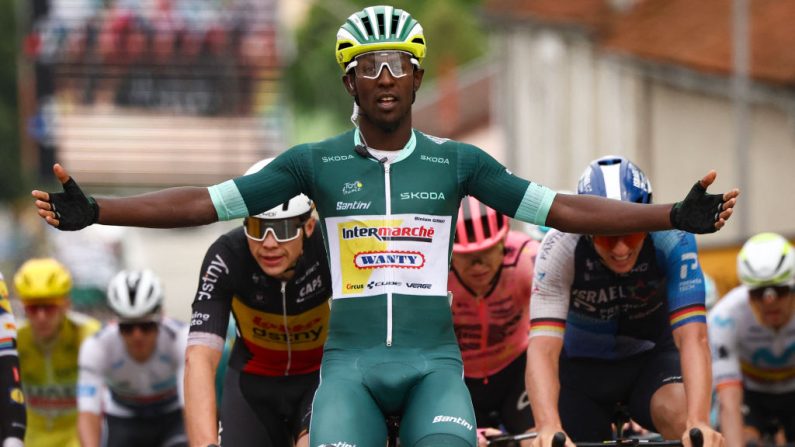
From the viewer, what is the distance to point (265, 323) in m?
9.29

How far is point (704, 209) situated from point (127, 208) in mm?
2338

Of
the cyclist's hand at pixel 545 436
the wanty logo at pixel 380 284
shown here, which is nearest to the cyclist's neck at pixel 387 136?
the wanty logo at pixel 380 284

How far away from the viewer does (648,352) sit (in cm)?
948

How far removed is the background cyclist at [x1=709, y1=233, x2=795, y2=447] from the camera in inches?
468

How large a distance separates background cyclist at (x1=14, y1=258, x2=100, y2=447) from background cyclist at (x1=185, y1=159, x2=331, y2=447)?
4.04 m

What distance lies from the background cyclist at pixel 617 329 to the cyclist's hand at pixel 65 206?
2338mm

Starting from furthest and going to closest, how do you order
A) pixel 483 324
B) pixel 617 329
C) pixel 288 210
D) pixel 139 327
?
pixel 139 327
pixel 483 324
pixel 617 329
pixel 288 210

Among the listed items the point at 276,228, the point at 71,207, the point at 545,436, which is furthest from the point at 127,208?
the point at 545,436

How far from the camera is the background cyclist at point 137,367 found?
12570 mm

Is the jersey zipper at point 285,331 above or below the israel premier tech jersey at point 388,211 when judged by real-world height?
below

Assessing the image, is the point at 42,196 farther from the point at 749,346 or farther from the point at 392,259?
the point at 749,346

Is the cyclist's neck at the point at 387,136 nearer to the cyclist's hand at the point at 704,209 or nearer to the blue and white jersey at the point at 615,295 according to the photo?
the cyclist's hand at the point at 704,209

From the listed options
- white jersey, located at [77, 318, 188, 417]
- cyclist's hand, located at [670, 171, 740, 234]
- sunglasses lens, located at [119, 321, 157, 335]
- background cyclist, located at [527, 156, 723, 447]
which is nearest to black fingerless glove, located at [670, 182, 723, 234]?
cyclist's hand, located at [670, 171, 740, 234]

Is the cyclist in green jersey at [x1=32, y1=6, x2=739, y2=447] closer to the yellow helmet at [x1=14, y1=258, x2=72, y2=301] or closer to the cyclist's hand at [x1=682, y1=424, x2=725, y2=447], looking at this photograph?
the cyclist's hand at [x1=682, y1=424, x2=725, y2=447]
